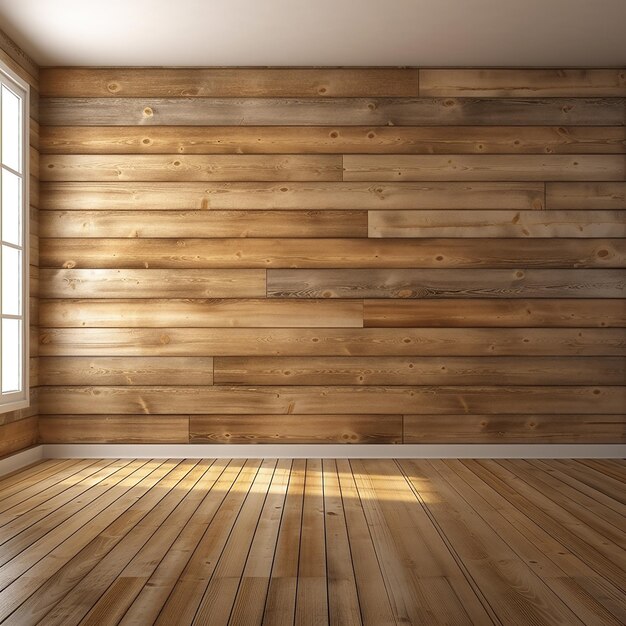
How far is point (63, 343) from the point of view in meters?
4.72

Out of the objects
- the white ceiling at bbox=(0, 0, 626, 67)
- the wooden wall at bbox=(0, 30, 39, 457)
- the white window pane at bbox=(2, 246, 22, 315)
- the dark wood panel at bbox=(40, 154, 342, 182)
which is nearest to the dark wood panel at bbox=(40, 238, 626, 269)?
the wooden wall at bbox=(0, 30, 39, 457)

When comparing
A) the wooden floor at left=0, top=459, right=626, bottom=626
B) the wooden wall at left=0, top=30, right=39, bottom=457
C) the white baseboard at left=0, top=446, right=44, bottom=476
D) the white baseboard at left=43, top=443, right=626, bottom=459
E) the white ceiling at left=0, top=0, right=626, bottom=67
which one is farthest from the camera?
the white baseboard at left=43, top=443, right=626, bottom=459

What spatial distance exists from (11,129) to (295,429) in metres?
2.52

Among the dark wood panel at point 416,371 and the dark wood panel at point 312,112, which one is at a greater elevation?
the dark wood panel at point 312,112

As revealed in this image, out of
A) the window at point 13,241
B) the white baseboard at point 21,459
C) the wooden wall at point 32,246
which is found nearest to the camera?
the white baseboard at point 21,459

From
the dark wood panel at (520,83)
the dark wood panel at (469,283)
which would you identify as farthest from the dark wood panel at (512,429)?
the dark wood panel at (520,83)

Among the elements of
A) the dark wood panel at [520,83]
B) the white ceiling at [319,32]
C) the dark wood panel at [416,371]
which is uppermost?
the white ceiling at [319,32]

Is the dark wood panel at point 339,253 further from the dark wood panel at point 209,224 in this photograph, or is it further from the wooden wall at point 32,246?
the wooden wall at point 32,246

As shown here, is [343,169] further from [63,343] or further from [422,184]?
[63,343]

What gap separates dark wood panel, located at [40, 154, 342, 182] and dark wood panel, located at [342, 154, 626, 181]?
0.13 meters

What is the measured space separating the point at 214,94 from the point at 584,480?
3225 millimetres

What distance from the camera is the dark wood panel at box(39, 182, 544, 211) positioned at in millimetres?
4742

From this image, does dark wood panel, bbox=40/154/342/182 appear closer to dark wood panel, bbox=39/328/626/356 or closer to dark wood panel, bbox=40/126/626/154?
dark wood panel, bbox=40/126/626/154

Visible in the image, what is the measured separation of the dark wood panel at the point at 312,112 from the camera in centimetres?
477
